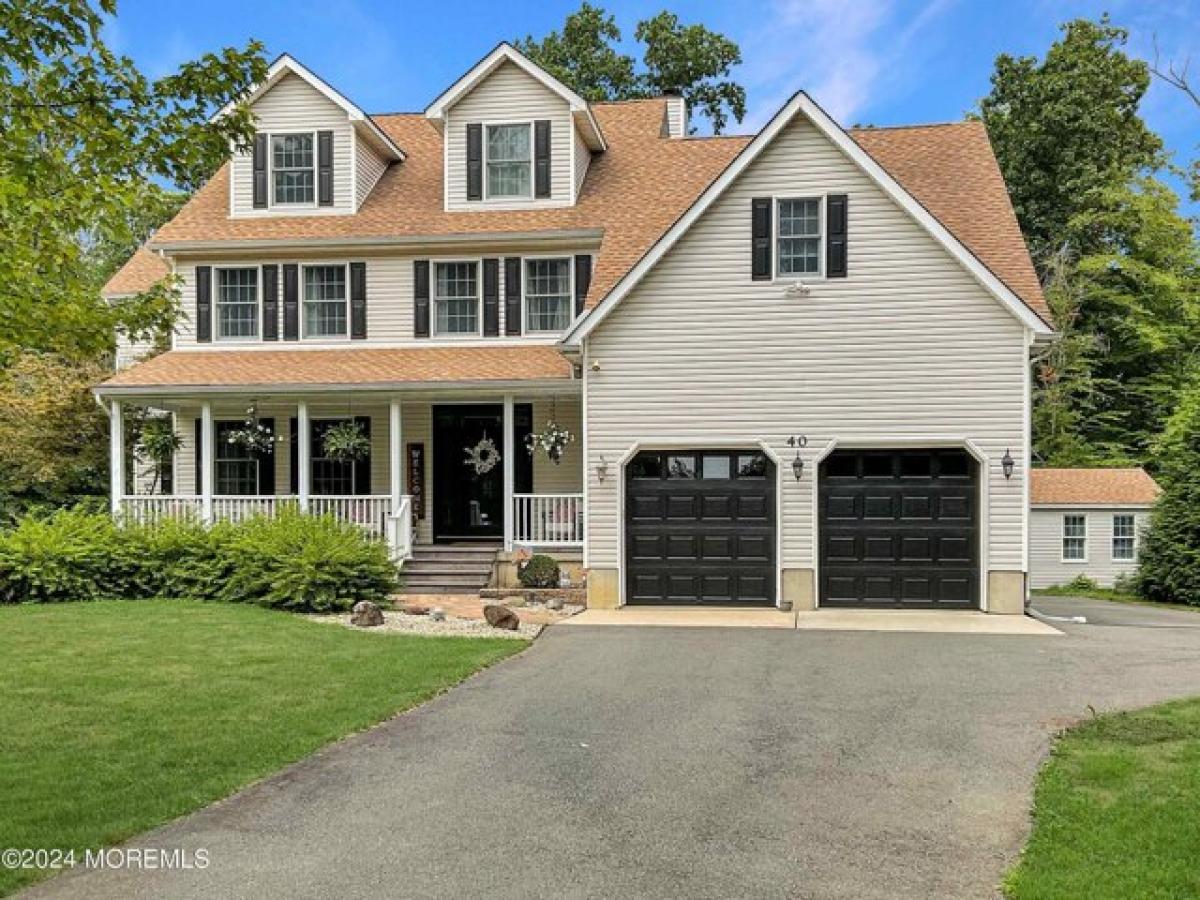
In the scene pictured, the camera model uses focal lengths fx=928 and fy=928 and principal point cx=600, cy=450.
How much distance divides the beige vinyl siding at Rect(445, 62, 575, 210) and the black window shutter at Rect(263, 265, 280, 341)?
148 inches

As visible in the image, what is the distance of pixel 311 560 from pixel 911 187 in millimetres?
12689

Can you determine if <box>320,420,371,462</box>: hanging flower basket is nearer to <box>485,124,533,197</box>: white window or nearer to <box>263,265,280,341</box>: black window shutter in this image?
<box>263,265,280,341</box>: black window shutter

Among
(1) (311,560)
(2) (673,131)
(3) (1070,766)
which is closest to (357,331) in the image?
(1) (311,560)

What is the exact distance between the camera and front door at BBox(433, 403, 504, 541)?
725 inches

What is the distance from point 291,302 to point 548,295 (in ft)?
17.1

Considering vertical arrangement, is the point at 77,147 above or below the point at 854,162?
below

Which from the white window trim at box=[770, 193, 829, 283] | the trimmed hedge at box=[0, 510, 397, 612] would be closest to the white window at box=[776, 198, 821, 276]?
the white window trim at box=[770, 193, 829, 283]

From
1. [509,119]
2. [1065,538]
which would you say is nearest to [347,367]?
[509,119]

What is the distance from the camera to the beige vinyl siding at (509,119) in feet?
61.5

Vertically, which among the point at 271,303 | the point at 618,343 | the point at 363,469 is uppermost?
the point at 271,303

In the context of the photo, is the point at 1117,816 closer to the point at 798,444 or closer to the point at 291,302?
the point at 798,444

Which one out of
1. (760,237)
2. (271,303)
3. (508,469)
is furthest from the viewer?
(271,303)

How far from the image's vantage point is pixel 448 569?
16.6 meters

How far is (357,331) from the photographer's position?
1852cm
